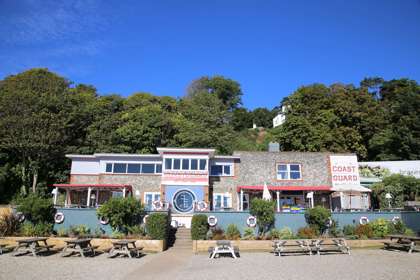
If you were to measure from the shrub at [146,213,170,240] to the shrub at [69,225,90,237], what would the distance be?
12.6 feet

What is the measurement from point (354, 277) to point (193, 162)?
58.8ft

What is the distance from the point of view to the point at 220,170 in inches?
1105

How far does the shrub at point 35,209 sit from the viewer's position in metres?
17.7

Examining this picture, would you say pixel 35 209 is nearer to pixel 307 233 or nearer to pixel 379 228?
pixel 307 233

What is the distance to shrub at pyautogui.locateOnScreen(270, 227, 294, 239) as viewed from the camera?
17953mm

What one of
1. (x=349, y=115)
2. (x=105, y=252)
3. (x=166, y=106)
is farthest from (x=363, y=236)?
(x=166, y=106)

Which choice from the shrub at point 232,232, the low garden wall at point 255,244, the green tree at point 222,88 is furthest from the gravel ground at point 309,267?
the green tree at point 222,88

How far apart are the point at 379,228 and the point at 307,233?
4.51m

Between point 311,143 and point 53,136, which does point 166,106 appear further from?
point 311,143

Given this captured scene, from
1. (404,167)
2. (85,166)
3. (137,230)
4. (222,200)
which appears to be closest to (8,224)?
(137,230)

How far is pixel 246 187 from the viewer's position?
2614 cm

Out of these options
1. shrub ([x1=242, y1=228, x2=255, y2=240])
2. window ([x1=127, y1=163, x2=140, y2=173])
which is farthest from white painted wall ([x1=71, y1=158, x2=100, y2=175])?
shrub ([x1=242, y1=228, x2=255, y2=240])

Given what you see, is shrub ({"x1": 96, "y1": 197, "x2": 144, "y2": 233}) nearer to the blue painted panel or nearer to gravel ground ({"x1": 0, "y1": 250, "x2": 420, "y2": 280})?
the blue painted panel

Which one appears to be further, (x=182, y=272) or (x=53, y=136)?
(x=53, y=136)
